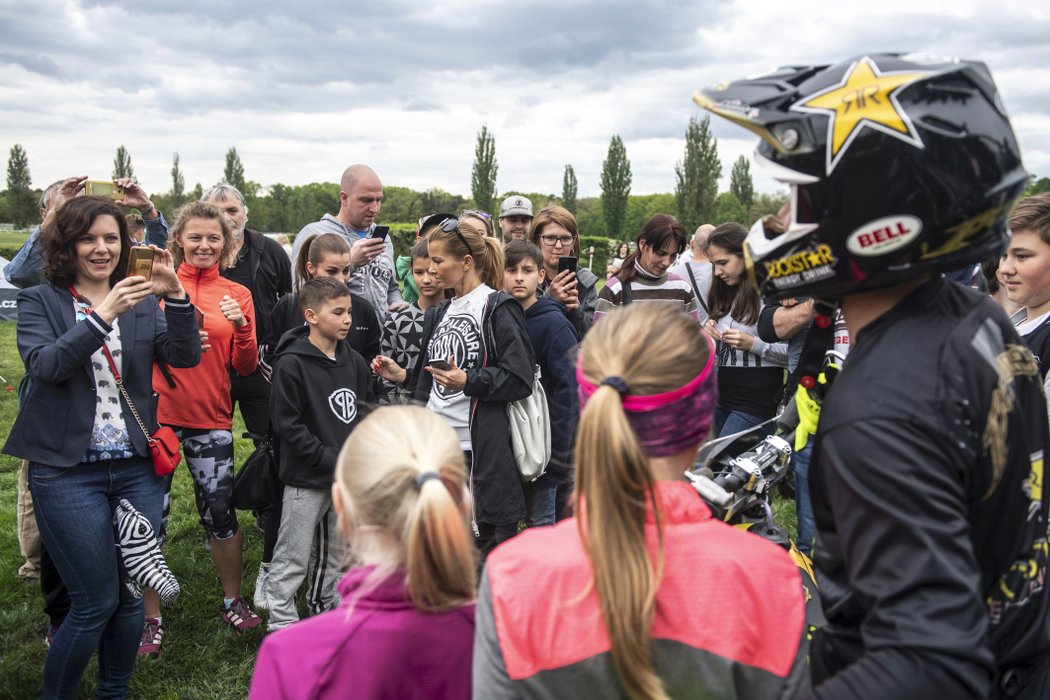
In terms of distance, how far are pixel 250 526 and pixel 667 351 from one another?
551 centimetres

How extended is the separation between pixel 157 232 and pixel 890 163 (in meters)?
4.78

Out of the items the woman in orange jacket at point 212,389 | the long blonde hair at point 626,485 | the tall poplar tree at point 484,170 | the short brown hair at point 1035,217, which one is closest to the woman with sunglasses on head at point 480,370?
the woman in orange jacket at point 212,389

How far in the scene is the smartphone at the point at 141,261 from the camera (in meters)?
3.60

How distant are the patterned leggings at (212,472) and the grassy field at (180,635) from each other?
623 mm

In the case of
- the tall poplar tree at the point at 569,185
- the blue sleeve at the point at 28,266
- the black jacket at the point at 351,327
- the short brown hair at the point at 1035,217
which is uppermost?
the tall poplar tree at the point at 569,185

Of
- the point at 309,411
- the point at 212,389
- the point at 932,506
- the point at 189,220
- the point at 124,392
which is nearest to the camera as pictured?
the point at 932,506

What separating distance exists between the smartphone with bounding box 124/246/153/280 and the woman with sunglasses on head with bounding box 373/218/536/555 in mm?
1506

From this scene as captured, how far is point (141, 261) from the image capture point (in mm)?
3611

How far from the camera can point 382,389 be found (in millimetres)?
5344

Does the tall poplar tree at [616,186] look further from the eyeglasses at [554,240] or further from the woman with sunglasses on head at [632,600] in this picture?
the woman with sunglasses on head at [632,600]

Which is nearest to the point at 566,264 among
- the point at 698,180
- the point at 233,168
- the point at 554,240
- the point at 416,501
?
the point at 554,240

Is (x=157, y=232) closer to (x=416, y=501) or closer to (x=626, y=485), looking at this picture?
(x=416, y=501)

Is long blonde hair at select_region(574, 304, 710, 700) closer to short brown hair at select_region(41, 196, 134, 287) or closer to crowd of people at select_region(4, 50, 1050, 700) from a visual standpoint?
crowd of people at select_region(4, 50, 1050, 700)

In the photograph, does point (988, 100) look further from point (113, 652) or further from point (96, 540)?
point (113, 652)
